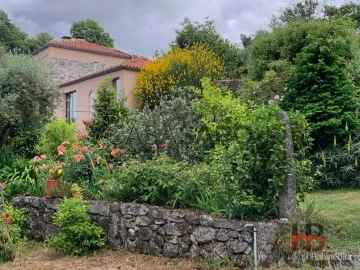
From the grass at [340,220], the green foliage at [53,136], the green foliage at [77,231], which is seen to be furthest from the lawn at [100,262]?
the green foliage at [53,136]

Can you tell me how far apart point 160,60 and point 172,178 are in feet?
52.4

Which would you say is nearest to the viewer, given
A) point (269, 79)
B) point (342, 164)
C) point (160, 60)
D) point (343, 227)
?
point (343, 227)

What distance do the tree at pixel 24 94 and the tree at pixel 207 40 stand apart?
1543 centimetres

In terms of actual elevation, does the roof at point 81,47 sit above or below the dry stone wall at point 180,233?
above

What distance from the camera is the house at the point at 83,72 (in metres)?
22.8

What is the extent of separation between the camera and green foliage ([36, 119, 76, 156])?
1158cm

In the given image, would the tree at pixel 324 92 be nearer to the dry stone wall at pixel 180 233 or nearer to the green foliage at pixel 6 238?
the dry stone wall at pixel 180 233

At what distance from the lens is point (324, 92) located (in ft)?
36.0

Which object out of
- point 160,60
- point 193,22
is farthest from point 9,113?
point 193,22

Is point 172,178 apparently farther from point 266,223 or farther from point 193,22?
point 193,22

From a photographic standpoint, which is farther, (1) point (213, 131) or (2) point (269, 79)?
(2) point (269, 79)

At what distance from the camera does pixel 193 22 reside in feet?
94.1

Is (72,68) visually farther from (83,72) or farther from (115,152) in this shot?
(115,152)

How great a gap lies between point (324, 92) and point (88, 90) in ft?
52.0
